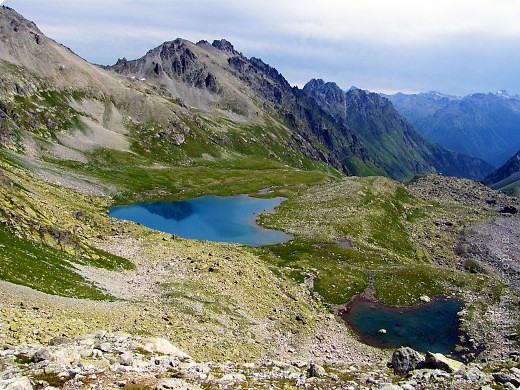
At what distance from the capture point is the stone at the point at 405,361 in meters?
32.1

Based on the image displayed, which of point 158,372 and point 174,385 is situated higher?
point 158,372

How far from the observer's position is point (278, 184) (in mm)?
189750

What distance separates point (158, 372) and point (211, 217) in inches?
4134

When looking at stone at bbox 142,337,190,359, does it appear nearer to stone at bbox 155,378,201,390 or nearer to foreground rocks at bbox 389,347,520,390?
stone at bbox 155,378,201,390

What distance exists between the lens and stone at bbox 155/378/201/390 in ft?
70.9

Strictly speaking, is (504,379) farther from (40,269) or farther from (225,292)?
(40,269)

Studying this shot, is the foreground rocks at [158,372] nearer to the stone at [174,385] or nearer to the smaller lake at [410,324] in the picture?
the stone at [174,385]

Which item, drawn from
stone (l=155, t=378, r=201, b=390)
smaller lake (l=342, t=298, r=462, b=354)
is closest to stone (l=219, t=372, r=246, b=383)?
stone (l=155, t=378, r=201, b=390)

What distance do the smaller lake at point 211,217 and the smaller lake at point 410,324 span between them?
38.8m

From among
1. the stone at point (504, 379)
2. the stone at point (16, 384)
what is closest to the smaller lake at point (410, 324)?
the stone at point (504, 379)

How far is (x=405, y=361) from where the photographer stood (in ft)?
107

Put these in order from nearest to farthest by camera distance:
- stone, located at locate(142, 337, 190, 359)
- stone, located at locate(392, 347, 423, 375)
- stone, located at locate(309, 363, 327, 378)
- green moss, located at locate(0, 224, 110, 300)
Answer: stone, located at locate(142, 337, 190, 359) < stone, located at locate(309, 363, 327, 378) < stone, located at locate(392, 347, 423, 375) < green moss, located at locate(0, 224, 110, 300)

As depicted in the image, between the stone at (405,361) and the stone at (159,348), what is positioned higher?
the stone at (159,348)

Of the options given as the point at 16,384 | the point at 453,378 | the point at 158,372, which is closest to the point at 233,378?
the point at 158,372
